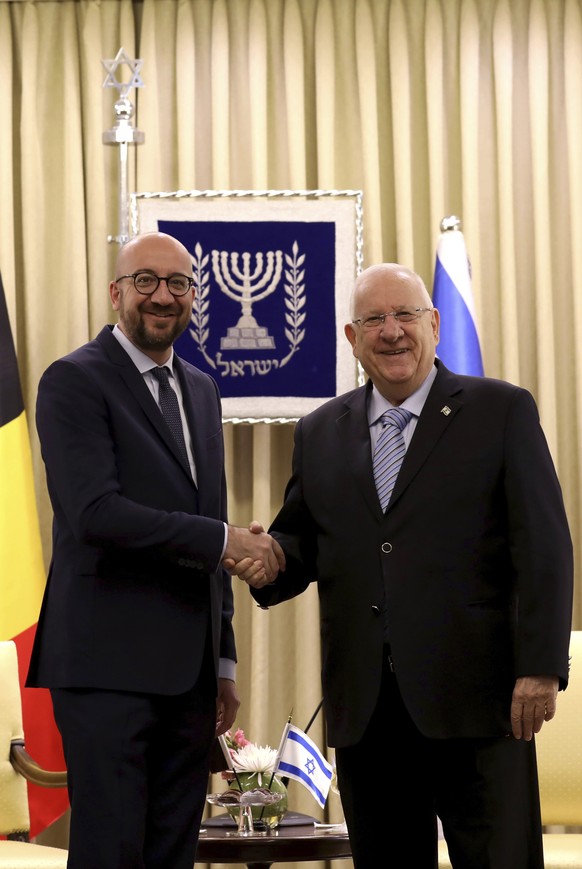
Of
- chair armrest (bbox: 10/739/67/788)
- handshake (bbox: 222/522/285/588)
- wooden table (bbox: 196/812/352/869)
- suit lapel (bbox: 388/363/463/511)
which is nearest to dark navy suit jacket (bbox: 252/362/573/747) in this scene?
suit lapel (bbox: 388/363/463/511)

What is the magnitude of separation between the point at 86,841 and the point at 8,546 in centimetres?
223

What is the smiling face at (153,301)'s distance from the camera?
9.43 ft

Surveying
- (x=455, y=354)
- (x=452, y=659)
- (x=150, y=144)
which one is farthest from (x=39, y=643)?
(x=150, y=144)

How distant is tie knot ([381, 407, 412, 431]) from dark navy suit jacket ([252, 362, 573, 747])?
7 cm

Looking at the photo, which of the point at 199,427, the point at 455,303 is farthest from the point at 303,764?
the point at 455,303

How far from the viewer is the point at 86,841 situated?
8.55 ft

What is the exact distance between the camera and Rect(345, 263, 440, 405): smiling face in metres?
2.90

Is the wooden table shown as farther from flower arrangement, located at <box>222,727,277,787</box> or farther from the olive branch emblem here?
the olive branch emblem

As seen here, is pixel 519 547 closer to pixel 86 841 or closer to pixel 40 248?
pixel 86 841

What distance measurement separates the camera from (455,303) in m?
4.79

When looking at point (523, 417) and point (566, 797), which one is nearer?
point (523, 417)

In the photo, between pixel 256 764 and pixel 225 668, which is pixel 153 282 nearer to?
pixel 225 668

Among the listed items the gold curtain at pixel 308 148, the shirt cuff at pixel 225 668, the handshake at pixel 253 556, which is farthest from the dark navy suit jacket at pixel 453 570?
the gold curtain at pixel 308 148

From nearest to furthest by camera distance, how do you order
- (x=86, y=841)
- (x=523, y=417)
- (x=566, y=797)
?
(x=86, y=841), (x=523, y=417), (x=566, y=797)
